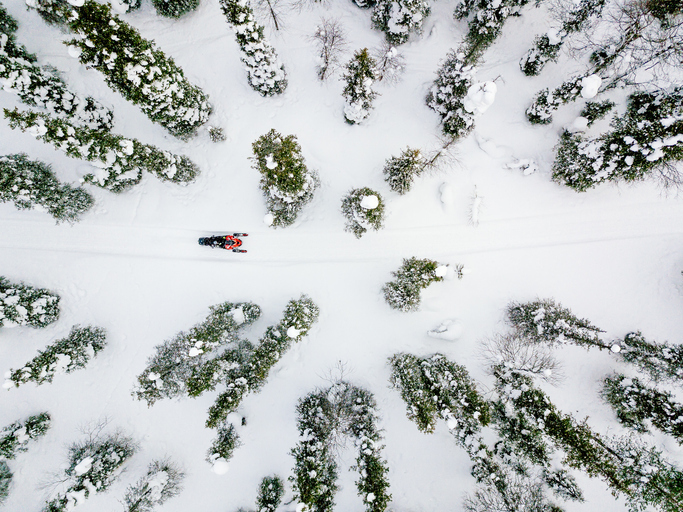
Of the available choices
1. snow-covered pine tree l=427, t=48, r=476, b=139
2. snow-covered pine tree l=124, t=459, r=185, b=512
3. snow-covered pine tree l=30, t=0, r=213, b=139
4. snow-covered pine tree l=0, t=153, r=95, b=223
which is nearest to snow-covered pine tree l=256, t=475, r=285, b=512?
snow-covered pine tree l=124, t=459, r=185, b=512

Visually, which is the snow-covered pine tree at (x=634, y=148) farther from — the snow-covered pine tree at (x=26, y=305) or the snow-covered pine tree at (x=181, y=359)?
the snow-covered pine tree at (x=26, y=305)

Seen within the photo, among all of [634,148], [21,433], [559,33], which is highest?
[559,33]

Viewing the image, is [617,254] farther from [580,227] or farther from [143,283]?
[143,283]

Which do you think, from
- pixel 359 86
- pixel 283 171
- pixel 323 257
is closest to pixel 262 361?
pixel 323 257

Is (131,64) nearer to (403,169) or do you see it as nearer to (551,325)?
(403,169)

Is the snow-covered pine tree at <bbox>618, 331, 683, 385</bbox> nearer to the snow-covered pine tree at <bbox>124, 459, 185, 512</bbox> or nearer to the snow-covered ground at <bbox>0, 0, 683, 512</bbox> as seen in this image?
the snow-covered ground at <bbox>0, 0, 683, 512</bbox>

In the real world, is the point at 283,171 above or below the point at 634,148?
above

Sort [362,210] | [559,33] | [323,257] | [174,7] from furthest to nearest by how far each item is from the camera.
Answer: [323,257] → [174,7] → [559,33] → [362,210]
